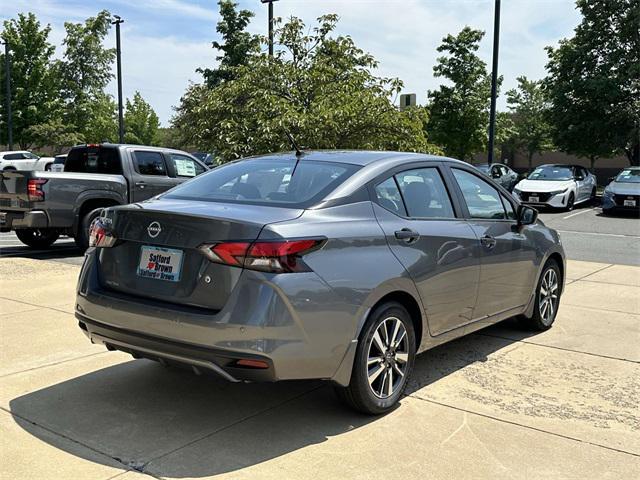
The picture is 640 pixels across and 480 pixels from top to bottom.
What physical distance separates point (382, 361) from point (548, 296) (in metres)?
2.80

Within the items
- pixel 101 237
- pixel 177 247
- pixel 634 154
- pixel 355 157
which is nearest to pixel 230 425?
pixel 177 247

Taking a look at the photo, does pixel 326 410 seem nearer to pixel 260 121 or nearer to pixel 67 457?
pixel 67 457

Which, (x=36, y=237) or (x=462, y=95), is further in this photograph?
(x=462, y=95)

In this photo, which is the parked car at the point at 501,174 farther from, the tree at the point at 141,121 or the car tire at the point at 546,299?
the tree at the point at 141,121

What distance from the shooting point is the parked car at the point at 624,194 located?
61.9ft

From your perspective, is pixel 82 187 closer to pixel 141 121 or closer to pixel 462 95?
pixel 462 95

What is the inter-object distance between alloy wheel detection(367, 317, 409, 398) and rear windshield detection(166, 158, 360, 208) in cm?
91

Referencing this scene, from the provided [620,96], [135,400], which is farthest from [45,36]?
[135,400]

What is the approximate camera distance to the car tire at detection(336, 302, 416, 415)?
3.76m

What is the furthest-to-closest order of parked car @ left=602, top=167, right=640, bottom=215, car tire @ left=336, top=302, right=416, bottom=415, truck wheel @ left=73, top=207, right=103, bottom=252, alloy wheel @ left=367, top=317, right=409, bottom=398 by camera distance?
parked car @ left=602, top=167, right=640, bottom=215
truck wheel @ left=73, top=207, right=103, bottom=252
alloy wheel @ left=367, top=317, right=409, bottom=398
car tire @ left=336, top=302, right=416, bottom=415

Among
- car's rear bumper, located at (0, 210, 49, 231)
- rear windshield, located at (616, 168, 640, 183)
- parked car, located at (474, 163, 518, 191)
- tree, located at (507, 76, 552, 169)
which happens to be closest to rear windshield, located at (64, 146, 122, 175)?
car's rear bumper, located at (0, 210, 49, 231)

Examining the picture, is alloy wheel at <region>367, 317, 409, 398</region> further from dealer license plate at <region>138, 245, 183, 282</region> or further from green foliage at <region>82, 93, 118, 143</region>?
green foliage at <region>82, 93, 118, 143</region>

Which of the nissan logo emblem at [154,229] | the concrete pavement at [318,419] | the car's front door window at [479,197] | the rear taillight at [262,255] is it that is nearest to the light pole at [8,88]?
the concrete pavement at [318,419]

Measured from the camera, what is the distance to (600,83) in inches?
1036
